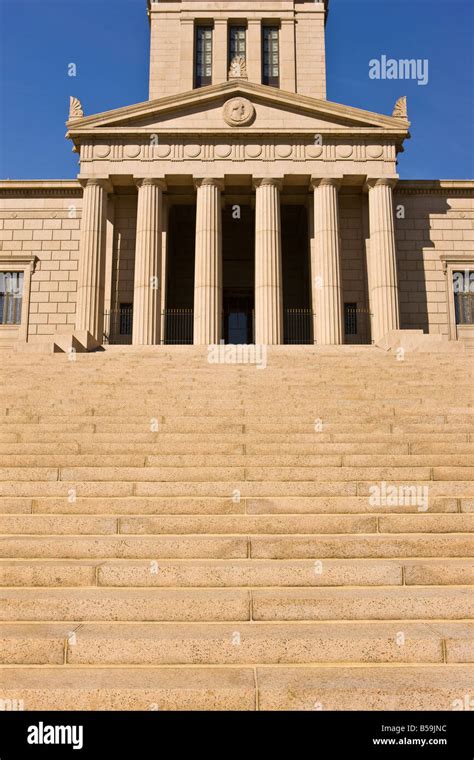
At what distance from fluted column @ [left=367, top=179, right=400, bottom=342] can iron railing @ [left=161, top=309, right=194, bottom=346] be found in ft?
29.0

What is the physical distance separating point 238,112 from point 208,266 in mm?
7167

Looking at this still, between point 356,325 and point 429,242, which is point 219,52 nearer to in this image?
point 429,242

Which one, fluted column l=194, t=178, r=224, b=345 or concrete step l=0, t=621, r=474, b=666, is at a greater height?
fluted column l=194, t=178, r=224, b=345

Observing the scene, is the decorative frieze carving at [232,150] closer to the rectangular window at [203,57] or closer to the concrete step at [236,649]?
the rectangular window at [203,57]

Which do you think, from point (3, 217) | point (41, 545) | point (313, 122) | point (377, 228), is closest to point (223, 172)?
point (313, 122)

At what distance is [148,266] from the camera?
26.5m

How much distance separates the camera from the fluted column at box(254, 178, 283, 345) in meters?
25.7

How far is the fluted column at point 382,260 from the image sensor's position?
2636 centimetres

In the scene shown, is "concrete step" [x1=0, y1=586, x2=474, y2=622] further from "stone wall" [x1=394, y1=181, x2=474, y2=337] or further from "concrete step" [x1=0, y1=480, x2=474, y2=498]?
"stone wall" [x1=394, y1=181, x2=474, y2=337]

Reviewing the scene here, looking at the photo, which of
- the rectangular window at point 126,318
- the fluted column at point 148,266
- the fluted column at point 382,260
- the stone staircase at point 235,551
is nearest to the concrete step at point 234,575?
the stone staircase at point 235,551

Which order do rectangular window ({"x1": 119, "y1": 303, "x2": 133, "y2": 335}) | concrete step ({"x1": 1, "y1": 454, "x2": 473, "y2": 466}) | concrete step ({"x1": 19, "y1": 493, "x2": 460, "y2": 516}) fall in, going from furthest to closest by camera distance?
rectangular window ({"x1": 119, "y1": 303, "x2": 133, "y2": 335})
concrete step ({"x1": 1, "y1": 454, "x2": 473, "y2": 466})
concrete step ({"x1": 19, "y1": 493, "x2": 460, "y2": 516})

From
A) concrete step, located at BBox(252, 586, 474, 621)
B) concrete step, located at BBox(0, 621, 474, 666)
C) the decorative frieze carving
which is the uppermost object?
the decorative frieze carving

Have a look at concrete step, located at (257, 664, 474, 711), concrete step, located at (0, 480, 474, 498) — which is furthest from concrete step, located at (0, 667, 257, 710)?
concrete step, located at (0, 480, 474, 498)

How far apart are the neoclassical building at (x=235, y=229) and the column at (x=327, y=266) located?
2.4 inches
